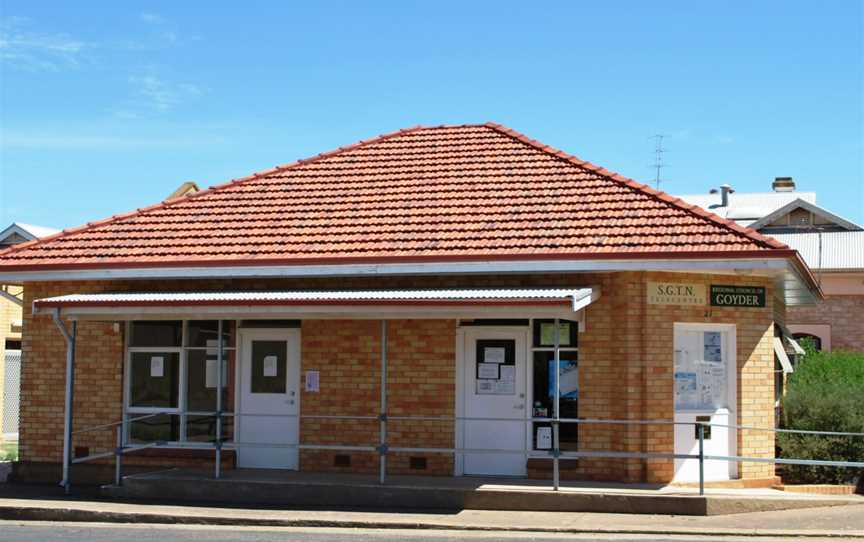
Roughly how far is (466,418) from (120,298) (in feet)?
15.3

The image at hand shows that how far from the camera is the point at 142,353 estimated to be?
16.0 metres

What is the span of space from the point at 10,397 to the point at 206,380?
39.3 feet

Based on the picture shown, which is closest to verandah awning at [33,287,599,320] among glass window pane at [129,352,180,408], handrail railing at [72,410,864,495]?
handrail railing at [72,410,864,495]

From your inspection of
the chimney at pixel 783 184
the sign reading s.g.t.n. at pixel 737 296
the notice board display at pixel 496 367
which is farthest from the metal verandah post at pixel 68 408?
the chimney at pixel 783 184

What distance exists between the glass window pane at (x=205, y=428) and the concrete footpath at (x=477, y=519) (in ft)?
7.39

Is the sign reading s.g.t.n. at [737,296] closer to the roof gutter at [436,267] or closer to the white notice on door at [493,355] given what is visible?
the roof gutter at [436,267]

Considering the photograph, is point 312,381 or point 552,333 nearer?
point 552,333

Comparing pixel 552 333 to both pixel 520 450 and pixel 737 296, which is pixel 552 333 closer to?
pixel 520 450

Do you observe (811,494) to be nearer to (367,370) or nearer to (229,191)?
(367,370)

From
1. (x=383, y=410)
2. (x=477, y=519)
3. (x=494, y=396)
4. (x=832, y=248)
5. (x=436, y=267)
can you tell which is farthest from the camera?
(x=832, y=248)

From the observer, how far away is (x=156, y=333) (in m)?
16.0

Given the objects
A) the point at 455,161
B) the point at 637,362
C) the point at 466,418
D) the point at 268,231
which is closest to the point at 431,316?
the point at 466,418

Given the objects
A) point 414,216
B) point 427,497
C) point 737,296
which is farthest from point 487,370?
point 737,296

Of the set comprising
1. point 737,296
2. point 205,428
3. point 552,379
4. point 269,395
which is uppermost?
point 737,296
